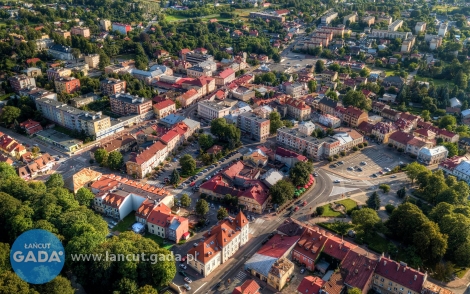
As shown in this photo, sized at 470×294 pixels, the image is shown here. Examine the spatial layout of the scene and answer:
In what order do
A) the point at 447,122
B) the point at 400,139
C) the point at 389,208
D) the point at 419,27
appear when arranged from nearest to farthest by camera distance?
1. the point at 389,208
2. the point at 400,139
3. the point at 447,122
4. the point at 419,27

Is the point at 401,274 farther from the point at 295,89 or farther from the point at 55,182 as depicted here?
the point at 295,89

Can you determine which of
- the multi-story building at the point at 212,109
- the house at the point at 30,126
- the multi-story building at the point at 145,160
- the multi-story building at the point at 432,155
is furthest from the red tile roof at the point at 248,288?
the house at the point at 30,126

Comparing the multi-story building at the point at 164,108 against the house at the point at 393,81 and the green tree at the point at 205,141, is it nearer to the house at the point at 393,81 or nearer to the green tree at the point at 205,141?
the green tree at the point at 205,141

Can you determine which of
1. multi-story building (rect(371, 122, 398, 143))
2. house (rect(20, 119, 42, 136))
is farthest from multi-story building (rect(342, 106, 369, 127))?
house (rect(20, 119, 42, 136))

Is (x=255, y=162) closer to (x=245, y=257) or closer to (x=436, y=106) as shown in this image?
(x=245, y=257)

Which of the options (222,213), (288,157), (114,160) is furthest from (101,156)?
(288,157)
